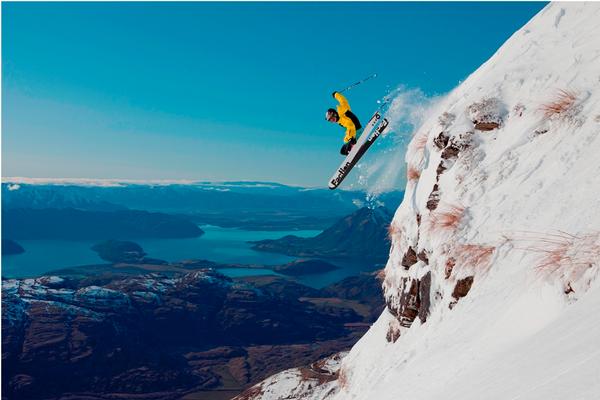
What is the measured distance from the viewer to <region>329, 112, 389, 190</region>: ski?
22344mm

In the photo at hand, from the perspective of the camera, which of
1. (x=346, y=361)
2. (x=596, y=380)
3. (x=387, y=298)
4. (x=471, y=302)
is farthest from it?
(x=346, y=361)

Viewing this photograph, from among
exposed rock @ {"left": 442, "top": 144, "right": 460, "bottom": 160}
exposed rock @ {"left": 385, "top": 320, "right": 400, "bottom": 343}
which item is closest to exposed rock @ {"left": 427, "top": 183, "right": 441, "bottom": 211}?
exposed rock @ {"left": 442, "top": 144, "right": 460, "bottom": 160}

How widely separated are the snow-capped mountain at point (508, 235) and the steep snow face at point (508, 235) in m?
0.03

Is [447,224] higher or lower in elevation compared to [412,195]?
lower

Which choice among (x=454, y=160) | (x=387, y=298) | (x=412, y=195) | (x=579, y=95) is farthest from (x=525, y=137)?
(x=387, y=298)

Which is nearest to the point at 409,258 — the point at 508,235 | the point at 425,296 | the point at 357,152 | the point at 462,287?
the point at 425,296

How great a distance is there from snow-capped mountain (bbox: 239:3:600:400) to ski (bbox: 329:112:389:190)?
197 inches

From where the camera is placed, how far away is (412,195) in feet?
52.9

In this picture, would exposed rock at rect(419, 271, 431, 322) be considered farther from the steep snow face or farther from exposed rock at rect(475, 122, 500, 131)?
exposed rock at rect(475, 122, 500, 131)

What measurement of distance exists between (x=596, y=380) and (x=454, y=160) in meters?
10.5

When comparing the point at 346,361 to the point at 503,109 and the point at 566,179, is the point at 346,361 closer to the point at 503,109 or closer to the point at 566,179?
the point at 503,109

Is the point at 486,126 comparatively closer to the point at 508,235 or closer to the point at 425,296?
the point at 425,296

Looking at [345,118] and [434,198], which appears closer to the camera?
[434,198]

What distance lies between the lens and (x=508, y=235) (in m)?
9.21
